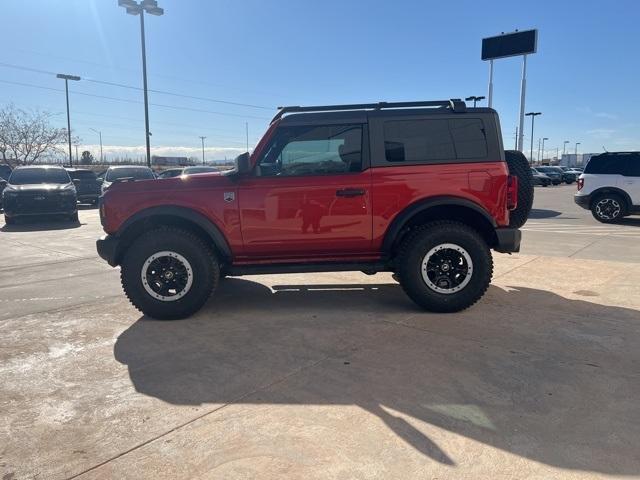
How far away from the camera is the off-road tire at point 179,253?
4.79 meters

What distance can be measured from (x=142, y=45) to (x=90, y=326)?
20.6m

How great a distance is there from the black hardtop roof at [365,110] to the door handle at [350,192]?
73 cm

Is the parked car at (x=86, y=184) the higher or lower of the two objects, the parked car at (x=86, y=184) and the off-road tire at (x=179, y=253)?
the higher

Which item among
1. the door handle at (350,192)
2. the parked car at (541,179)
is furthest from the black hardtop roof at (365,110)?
the parked car at (541,179)

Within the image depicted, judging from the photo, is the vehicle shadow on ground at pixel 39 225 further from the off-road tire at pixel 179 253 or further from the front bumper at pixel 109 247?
the off-road tire at pixel 179 253

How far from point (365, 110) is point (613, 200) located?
10941 millimetres

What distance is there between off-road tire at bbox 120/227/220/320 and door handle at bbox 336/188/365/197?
1.44 m

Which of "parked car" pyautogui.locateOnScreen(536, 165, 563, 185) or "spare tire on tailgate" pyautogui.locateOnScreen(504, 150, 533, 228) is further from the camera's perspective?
"parked car" pyautogui.locateOnScreen(536, 165, 563, 185)

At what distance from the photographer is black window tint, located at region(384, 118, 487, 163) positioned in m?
4.89

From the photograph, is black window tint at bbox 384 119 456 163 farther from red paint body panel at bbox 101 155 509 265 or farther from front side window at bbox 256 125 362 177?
front side window at bbox 256 125 362 177

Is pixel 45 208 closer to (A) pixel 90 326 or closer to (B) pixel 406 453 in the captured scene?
(A) pixel 90 326

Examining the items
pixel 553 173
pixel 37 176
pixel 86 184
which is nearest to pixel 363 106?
pixel 37 176

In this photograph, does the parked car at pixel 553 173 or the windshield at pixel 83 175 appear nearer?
the windshield at pixel 83 175

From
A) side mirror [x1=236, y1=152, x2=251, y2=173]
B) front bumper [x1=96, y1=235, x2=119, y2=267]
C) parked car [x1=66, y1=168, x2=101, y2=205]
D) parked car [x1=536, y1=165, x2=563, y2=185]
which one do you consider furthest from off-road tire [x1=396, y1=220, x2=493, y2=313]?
parked car [x1=536, y1=165, x2=563, y2=185]
